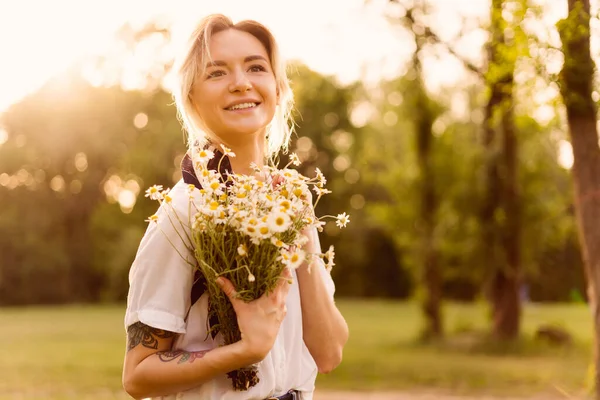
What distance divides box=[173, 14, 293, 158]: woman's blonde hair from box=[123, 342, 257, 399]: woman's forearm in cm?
61

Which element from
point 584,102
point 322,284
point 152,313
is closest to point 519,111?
point 584,102

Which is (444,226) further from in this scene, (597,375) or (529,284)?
(529,284)

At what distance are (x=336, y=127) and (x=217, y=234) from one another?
3716cm

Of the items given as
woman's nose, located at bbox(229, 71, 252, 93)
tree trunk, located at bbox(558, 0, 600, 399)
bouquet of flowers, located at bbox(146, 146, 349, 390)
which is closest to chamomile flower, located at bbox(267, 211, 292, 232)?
bouquet of flowers, located at bbox(146, 146, 349, 390)

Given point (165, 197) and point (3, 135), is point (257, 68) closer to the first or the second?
point (165, 197)

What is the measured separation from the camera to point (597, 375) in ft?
24.0

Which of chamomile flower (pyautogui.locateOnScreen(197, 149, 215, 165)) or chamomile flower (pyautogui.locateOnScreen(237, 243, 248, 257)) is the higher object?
chamomile flower (pyautogui.locateOnScreen(197, 149, 215, 165))

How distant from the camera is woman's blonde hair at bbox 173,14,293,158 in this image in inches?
95.0

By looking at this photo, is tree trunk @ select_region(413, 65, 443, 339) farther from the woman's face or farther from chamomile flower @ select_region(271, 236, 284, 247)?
chamomile flower @ select_region(271, 236, 284, 247)

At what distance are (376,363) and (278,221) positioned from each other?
13463 mm

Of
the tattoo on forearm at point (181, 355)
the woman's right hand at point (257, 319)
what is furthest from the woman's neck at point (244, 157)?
the tattoo on forearm at point (181, 355)

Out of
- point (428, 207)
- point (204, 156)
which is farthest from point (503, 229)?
point (204, 156)

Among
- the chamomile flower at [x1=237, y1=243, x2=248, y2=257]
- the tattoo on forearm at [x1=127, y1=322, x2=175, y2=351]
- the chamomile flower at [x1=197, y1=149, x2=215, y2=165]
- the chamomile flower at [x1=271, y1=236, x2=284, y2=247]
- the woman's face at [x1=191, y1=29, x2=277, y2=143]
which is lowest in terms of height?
the tattoo on forearm at [x1=127, y1=322, x2=175, y2=351]

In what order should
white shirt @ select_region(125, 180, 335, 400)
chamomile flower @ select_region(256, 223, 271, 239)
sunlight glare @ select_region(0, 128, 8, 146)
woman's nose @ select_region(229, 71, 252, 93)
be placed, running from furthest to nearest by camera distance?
sunlight glare @ select_region(0, 128, 8, 146) → woman's nose @ select_region(229, 71, 252, 93) → white shirt @ select_region(125, 180, 335, 400) → chamomile flower @ select_region(256, 223, 271, 239)
